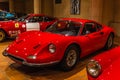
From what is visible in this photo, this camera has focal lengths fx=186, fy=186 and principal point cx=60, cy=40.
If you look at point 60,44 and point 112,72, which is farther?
point 60,44

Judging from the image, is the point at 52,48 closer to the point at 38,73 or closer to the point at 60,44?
the point at 60,44

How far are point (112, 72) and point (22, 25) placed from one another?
648 centimetres

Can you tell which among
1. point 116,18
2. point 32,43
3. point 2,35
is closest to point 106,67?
point 32,43

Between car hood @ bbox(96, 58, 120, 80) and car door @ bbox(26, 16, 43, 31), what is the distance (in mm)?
6278

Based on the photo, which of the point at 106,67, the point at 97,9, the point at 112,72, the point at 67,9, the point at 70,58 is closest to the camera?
the point at 112,72

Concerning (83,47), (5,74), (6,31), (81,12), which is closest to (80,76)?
(83,47)

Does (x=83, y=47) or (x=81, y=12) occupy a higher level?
(x=81, y=12)

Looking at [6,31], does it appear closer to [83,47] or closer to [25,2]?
[83,47]

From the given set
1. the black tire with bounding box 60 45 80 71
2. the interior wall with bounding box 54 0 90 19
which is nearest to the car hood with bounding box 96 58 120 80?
the black tire with bounding box 60 45 80 71

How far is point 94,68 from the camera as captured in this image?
2482 millimetres

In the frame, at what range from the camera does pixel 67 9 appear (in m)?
13.2

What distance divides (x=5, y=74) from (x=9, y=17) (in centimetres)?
817

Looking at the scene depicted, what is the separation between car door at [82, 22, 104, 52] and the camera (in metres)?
4.95

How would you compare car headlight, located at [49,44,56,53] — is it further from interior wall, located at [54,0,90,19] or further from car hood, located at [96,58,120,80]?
interior wall, located at [54,0,90,19]
